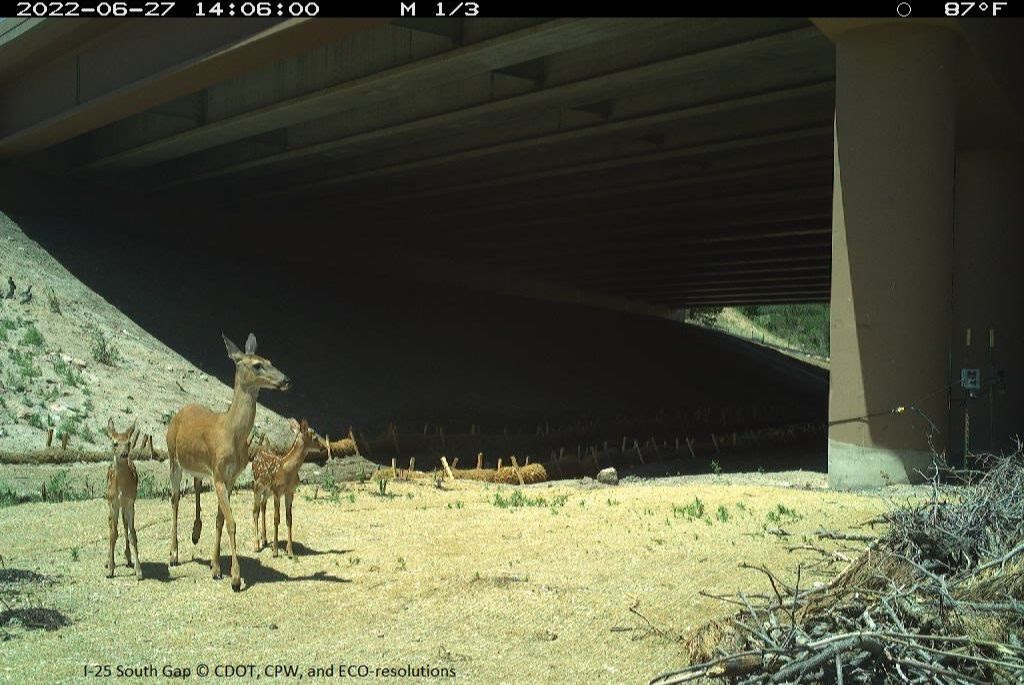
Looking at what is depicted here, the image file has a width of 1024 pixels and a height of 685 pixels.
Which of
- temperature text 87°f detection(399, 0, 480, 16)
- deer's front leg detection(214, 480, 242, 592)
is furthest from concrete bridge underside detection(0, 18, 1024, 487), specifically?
deer's front leg detection(214, 480, 242, 592)

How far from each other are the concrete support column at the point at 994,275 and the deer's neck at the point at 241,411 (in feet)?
57.0

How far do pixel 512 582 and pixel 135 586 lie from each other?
3525 mm

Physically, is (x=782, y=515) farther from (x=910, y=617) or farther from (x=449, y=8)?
(x=449, y=8)

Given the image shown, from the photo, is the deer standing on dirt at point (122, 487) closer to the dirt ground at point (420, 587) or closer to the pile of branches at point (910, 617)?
the dirt ground at point (420, 587)

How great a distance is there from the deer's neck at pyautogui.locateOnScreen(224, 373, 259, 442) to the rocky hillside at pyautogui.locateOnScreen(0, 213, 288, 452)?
10.4 metres

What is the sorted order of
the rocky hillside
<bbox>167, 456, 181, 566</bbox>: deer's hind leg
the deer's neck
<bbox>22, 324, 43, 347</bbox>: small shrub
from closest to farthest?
1. the deer's neck
2. <bbox>167, 456, 181, 566</bbox>: deer's hind leg
3. the rocky hillside
4. <bbox>22, 324, 43, 347</bbox>: small shrub

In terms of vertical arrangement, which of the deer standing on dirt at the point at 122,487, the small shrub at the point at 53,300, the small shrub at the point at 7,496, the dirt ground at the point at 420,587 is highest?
the small shrub at the point at 53,300

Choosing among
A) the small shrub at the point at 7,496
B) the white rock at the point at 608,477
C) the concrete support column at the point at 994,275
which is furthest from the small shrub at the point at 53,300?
the concrete support column at the point at 994,275

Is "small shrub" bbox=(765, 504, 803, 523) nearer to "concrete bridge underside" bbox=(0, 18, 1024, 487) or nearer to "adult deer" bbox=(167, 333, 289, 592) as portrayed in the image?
"concrete bridge underside" bbox=(0, 18, 1024, 487)

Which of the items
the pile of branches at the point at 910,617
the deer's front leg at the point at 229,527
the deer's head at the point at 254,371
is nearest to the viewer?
the pile of branches at the point at 910,617

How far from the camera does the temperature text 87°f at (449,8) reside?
58.9ft

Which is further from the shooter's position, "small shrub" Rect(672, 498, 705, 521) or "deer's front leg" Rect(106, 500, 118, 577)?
"small shrub" Rect(672, 498, 705, 521)

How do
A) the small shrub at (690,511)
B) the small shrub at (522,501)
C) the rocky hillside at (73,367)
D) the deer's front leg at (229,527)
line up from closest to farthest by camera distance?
1. the deer's front leg at (229,527)
2. the small shrub at (690,511)
3. the small shrub at (522,501)
4. the rocky hillside at (73,367)

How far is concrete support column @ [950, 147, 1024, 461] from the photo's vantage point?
23.4 meters
